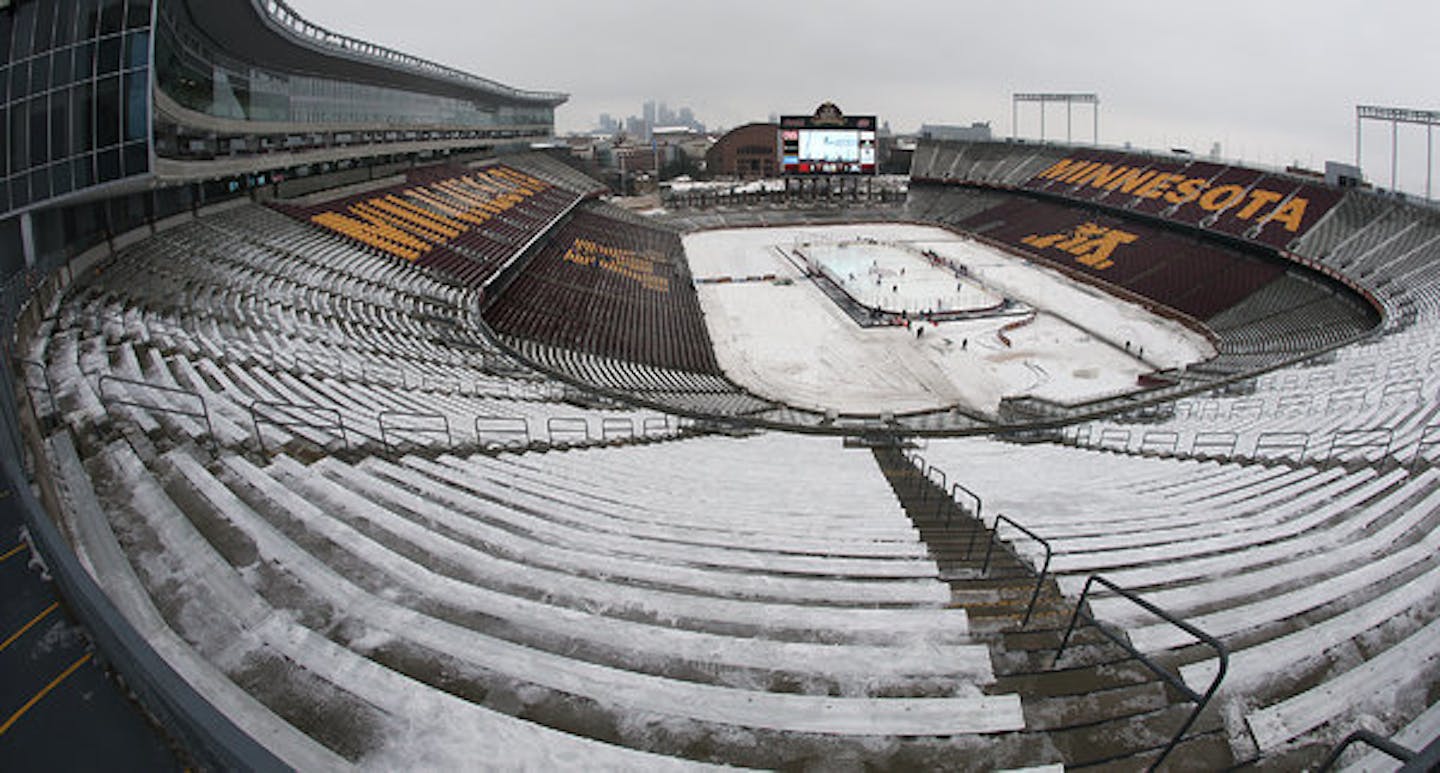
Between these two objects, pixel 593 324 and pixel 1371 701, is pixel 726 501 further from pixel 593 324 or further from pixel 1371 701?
pixel 593 324

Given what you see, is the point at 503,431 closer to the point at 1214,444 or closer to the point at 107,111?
the point at 107,111

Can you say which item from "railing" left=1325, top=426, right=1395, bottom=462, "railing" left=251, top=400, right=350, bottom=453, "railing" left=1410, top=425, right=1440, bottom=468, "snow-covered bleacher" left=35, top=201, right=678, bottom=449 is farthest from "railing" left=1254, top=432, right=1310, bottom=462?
"railing" left=251, top=400, right=350, bottom=453

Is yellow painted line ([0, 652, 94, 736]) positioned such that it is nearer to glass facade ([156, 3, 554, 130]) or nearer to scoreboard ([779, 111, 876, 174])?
glass facade ([156, 3, 554, 130])

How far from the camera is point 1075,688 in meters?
5.13

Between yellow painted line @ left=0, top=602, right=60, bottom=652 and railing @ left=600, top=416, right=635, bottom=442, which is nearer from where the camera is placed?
yellow painted line @ left=0, top=602, right=60, bottom=652

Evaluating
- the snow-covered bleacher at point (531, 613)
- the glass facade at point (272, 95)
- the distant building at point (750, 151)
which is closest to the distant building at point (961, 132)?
the distant building at point (750, 151)

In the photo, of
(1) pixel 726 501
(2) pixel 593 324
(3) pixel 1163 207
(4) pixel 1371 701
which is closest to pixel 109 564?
(1) pixel 726 501

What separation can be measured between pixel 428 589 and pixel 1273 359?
31849mm

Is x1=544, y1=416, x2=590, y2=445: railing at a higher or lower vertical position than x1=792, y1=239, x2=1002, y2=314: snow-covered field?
lower

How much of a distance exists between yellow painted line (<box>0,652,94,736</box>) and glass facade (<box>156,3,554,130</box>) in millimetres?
17899

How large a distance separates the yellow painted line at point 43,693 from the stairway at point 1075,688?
621cm

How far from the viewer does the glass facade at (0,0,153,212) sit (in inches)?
576

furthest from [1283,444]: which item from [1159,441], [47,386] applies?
[47,386]

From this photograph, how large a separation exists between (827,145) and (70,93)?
188 feet
